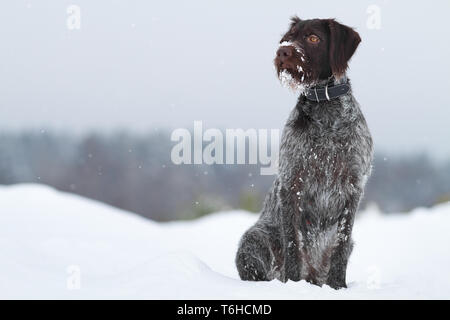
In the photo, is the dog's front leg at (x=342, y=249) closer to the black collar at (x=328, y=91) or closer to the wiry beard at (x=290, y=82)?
the black collar at (x=328, y=91)

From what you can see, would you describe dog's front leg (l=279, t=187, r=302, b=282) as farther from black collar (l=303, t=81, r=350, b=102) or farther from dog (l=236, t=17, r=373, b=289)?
black collar (l=303, t=81, r=350, b=102)

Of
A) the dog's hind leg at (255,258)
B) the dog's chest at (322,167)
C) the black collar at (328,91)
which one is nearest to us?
the dog's chest at (322,167)

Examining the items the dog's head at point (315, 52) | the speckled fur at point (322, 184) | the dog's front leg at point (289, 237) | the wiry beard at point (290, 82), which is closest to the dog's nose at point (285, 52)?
the dog's head at point (315, 52)

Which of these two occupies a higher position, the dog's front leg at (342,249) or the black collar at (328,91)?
the black collar at (328,91)

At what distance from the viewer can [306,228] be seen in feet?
18.6

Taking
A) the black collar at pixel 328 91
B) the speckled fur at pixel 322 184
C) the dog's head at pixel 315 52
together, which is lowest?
the speckled fur at pixel 322 184

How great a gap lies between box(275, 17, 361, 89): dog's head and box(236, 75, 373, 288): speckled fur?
7.9 inches

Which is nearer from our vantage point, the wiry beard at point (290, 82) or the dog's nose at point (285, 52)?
the dog's nose at point (285, 52)

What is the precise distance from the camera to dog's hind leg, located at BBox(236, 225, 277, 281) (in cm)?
586

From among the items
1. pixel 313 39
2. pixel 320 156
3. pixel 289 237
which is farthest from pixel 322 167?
pixel 313 39

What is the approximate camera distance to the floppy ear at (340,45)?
5.60 meters

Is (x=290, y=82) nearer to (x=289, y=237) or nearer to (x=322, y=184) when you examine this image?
(x=322, y=184)

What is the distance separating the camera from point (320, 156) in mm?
5543
